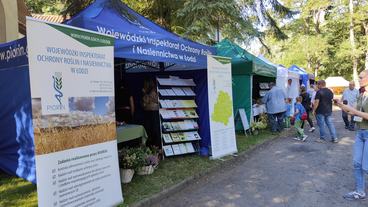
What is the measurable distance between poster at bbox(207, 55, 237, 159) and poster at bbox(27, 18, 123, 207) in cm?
364

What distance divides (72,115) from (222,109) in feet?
16.5

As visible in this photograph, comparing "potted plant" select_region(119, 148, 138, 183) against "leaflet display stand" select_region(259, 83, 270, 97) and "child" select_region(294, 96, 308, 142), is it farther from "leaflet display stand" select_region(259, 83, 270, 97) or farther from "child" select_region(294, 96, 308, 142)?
"leaflet display stand" select_region(259, 83, 270, 97)

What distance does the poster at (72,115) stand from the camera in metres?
4.10

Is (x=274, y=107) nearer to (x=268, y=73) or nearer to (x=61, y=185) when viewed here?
(x=268, y=73)

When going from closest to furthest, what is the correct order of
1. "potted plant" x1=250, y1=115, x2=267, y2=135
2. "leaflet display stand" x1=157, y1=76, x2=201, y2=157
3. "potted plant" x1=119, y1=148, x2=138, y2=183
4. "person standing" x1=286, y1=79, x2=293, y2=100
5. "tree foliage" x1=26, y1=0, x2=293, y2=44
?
"potted plant" x1=119, y1=148, x2=138, y2=183 < "leaflet display stand" x1=157, y1=76, x2=201, y2=157 < "tree foliage" x1=26, y1=0, x2=293, y2=44 < "potted plant" x1=250, y1=115, x2=267, y2=135 < "person standing" x1=286, y1=79, x2=293, y2=100

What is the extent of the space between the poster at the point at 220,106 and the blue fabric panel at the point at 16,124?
4.14 meters

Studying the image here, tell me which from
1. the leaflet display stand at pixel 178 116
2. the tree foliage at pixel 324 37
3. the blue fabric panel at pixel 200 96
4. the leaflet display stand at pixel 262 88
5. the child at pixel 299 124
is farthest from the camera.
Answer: the tree foliage at pixel 324 37

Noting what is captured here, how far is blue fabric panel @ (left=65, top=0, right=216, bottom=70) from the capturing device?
566cm

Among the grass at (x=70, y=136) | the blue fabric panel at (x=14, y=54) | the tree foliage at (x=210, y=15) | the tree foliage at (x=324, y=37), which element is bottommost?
the grass at (x=70, y=136)

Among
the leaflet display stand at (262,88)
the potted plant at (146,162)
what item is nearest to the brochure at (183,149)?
the potted plant at (146,162)

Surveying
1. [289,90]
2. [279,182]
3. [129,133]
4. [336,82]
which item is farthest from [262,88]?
[336,82]

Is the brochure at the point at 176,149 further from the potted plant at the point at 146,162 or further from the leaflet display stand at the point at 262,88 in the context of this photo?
the leaflet display stand at the point at 262,88

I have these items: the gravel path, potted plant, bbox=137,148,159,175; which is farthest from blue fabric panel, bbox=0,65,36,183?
the gravel path

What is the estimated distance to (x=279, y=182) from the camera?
7.05m
